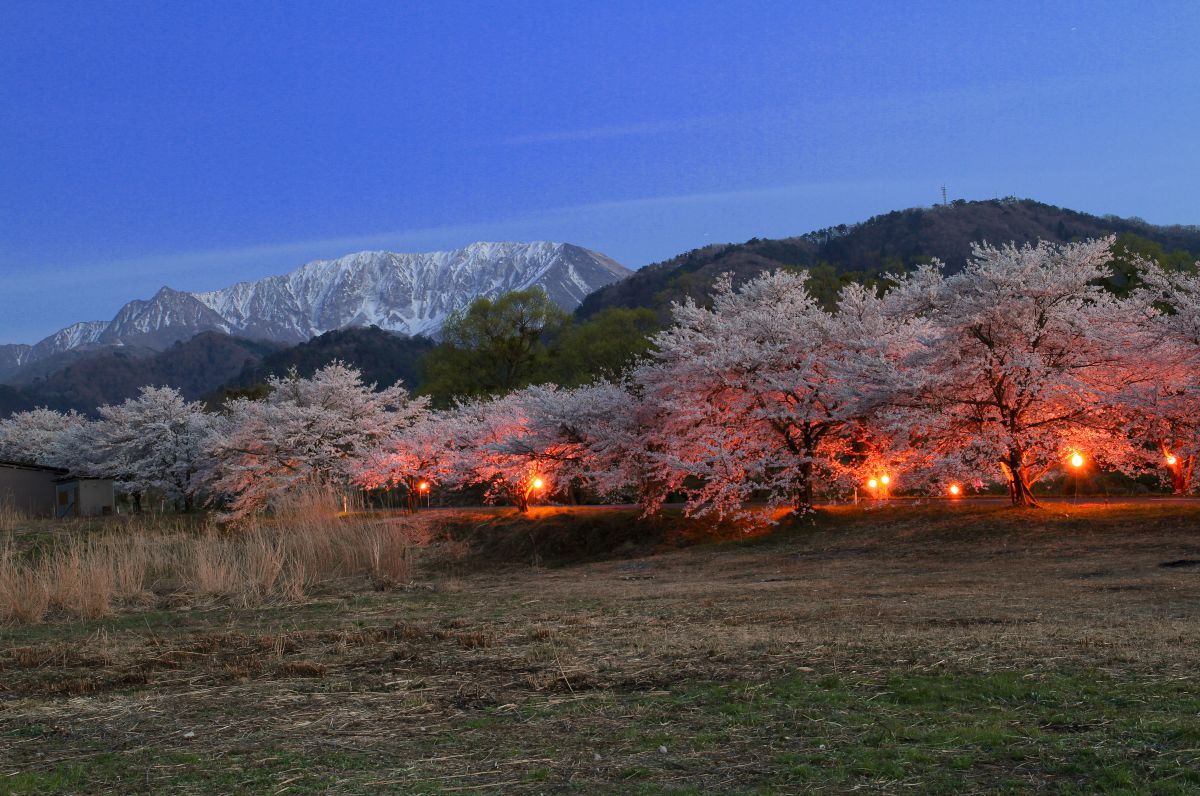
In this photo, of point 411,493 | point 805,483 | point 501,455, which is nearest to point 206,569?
point 805,483

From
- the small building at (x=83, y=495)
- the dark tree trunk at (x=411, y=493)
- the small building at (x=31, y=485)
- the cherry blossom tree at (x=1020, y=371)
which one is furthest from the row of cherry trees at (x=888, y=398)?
the small building at (x=31, y=485)

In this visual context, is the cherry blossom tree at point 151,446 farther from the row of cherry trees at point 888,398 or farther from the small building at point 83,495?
the row of cherry trees at point 888,398

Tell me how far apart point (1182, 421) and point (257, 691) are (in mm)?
22266

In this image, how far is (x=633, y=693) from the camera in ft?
23.3

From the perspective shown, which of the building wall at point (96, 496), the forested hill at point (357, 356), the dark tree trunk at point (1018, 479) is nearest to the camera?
the dark tree trunk at point (1018, 479)

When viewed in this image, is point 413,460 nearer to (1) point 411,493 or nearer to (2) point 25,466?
(1) point 411,493

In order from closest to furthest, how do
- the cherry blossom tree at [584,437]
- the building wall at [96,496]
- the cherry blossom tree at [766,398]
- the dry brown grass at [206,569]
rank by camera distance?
the dry brown grass at [206,569]
the cherry blossom tree at [766,398]
the cherry blossom tree at [584,437]
the building wall at [96,496]

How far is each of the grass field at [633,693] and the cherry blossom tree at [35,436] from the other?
56761 millimetres

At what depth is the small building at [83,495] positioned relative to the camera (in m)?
50.0

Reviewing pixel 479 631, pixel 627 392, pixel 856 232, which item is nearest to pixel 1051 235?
pixel 856 232

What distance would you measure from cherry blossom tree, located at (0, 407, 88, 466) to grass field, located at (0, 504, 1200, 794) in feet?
186

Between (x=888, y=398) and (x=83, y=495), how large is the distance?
138 feet

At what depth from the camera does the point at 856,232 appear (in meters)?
172

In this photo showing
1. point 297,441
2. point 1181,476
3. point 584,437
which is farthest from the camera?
point 297,441
